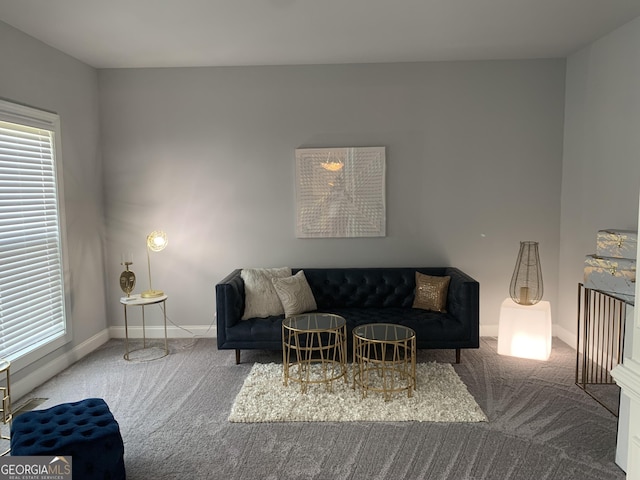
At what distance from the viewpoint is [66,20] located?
11.5 ft

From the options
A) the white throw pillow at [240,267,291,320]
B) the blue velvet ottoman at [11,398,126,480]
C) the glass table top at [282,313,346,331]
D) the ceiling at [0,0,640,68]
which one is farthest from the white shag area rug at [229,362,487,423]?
the ceiling at [0,0,640,68]

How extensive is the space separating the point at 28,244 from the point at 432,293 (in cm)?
357

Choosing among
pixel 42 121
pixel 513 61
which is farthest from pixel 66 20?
pixel 513 61

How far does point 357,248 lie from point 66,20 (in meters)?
3.27

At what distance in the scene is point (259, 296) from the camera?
4445 millimetres

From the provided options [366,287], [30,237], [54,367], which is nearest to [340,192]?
[366,287]

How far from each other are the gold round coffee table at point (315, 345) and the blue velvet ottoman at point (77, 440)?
4.76 ft

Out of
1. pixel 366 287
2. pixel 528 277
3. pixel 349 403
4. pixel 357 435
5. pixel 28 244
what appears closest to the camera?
pixel 357 435

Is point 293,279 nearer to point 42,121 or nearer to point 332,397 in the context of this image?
point 332,397

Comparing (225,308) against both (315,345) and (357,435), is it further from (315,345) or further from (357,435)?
(357,435)

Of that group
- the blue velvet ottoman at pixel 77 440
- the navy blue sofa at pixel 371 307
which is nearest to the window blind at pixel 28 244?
the blue velvet ottoman at pixel 77 440

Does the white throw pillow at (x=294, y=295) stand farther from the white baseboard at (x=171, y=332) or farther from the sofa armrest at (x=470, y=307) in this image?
the sofa armrest at (x=470, y=307)

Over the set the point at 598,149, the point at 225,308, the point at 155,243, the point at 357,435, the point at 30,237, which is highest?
the point at 598,149

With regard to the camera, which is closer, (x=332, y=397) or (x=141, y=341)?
(x=332, y=397)
